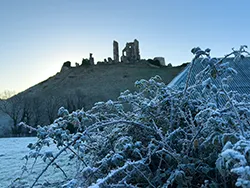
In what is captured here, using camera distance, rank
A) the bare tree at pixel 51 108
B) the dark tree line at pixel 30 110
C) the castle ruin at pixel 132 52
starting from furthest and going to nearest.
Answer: the castle ruin at pixel 132 52 → the dark tree line at pixel 30 110 → the bare tree at pixel 51 108

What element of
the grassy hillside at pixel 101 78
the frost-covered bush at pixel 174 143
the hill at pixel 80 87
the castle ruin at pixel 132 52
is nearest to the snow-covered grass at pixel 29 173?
the frost-covered bush at pixel 174 143

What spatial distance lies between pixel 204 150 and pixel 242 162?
627 millimetres

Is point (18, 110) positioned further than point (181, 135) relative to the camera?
Yes

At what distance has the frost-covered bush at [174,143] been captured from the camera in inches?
37.8

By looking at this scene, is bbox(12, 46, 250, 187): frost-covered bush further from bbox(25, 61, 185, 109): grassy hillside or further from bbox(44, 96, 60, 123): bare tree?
bbox(25, 61, 185, 109): grassy hillside

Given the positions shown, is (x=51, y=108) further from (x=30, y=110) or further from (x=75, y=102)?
(x=75, y=102)

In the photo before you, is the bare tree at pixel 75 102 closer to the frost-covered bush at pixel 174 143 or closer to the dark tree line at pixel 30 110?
the dark tree line at pixel 30 110

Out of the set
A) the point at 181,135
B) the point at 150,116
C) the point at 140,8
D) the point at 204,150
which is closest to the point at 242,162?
the point at 204,150

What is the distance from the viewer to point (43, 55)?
8.62 m

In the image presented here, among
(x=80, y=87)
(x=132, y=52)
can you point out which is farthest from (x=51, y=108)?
(x=132, y=52)

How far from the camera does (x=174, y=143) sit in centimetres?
139

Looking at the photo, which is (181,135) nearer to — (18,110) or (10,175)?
(10,175)

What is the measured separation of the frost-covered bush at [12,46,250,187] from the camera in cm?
96

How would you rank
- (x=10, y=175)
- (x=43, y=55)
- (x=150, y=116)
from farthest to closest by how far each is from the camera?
(x=43, y=55), (x=10, y=175), (x=150, y=116)
